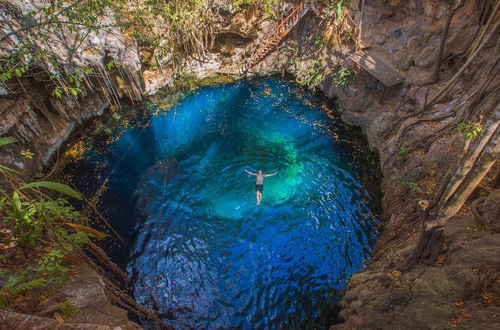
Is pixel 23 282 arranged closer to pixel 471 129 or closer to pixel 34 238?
pixel 34 238

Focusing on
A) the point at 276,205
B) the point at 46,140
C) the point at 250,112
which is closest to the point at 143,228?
the point at 276,205

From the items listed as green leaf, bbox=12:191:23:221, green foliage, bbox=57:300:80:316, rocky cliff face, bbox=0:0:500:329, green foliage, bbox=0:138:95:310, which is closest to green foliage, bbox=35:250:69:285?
green foliage, bbox=0:138:95:310

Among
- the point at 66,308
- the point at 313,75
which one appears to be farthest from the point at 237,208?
the point at 313,75

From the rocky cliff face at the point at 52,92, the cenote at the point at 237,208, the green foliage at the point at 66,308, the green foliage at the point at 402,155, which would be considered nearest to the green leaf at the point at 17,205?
the green foliage at the point at 66,308

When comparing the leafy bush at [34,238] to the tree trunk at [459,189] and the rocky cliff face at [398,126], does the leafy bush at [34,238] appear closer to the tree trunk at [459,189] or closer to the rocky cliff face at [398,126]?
the rocky cliff face at [398,126]

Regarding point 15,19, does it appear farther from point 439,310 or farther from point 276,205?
point 439,310
